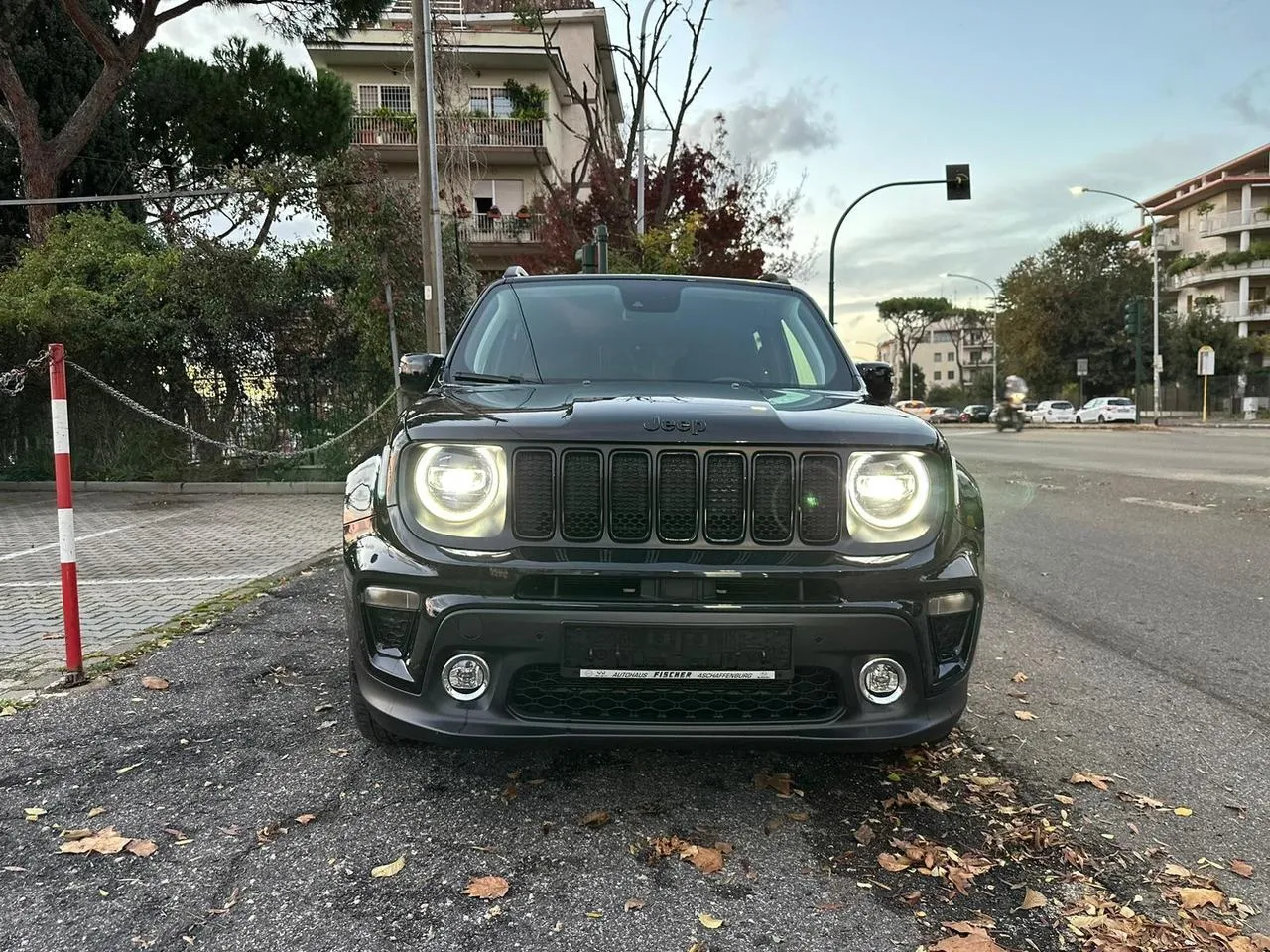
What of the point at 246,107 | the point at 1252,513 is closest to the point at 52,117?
the point at 246,107

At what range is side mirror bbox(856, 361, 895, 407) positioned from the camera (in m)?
3.40

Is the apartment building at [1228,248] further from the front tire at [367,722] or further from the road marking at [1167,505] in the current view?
the front tire at [367,722]

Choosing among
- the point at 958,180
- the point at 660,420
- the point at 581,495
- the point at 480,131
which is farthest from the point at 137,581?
the point at 480,131

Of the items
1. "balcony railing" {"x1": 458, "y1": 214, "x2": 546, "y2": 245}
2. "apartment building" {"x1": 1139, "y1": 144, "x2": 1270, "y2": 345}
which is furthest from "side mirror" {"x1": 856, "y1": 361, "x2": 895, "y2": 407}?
"apartment building" {"x1": 1139, "y1": 144, "x2": 1270, "y2": 345}

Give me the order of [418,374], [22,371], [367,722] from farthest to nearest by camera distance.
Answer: [22,371] < [418,374] < [367,722]

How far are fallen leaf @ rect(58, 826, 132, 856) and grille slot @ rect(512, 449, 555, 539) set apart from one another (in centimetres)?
148

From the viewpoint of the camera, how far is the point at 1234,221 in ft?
206

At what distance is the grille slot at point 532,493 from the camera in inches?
92.0

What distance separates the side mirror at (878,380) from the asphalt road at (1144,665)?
1.35m

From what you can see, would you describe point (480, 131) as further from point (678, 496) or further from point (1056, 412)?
point (1056, 412)

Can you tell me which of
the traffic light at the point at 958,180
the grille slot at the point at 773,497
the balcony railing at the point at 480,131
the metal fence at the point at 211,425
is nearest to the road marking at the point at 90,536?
the metal fence at the point at 211,425

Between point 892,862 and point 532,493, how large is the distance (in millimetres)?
1427

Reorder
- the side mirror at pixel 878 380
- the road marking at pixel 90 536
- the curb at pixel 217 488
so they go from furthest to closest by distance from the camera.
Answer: the curb at pixel 217 488 < the road marking at pixel 90 536 < the side mirror at pixel 878 380

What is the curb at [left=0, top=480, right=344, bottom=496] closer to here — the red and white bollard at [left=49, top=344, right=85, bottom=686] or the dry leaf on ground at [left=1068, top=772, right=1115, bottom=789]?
the red and white bollard at [left=49, top=344, right=85, bottom=686]
